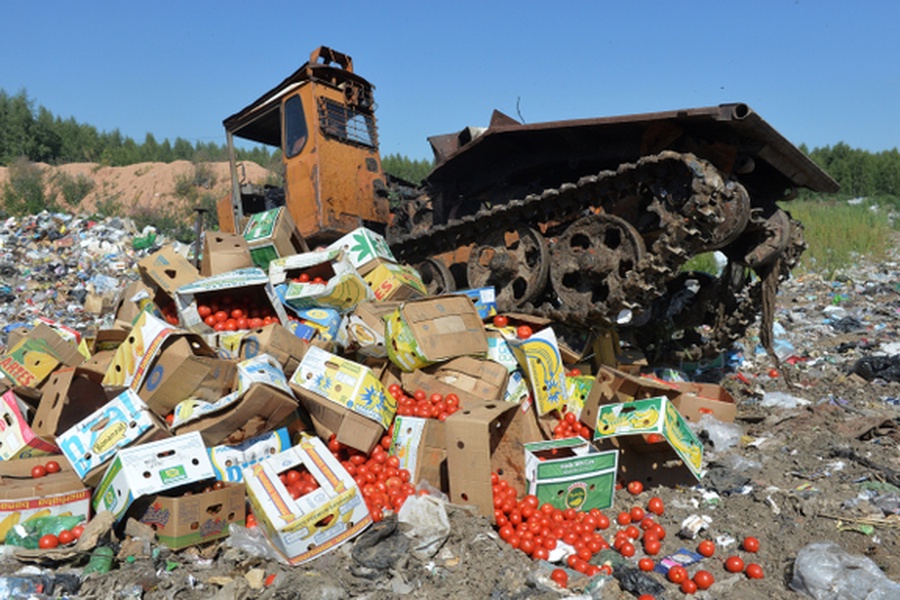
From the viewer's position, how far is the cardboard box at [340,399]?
381 cm

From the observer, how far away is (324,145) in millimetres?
6613

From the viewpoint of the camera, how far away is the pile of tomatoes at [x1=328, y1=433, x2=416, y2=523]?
138 inches

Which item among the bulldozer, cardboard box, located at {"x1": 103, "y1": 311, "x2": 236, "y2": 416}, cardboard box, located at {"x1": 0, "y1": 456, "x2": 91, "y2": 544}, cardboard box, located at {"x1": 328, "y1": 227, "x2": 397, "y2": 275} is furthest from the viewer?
cardboard box, located at {"x1": 328, "y1": 227, "x2": 397, "y2": 275}

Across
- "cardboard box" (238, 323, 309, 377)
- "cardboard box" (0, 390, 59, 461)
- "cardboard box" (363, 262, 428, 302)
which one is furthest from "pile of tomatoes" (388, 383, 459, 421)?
"cardboard box" (0, 390, 59, 461)

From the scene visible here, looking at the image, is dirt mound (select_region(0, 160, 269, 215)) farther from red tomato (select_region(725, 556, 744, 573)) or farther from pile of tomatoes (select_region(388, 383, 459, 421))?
red tomato (select_region(725, 556, 744, 573))

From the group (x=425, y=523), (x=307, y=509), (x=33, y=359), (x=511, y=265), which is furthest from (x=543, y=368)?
(x=33, y=359)

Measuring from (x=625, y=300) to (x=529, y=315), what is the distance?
0.83m

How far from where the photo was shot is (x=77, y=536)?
3.24 m

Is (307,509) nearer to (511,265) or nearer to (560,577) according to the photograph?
(560,577)

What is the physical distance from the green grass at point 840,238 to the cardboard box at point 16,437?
1264cm

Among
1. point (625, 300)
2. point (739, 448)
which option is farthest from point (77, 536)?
point (739, 448)

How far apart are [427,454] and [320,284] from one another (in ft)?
6.10

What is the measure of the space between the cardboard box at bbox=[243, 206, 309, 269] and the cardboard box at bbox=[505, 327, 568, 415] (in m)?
2.38

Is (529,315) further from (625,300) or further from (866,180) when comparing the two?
(866,180)
